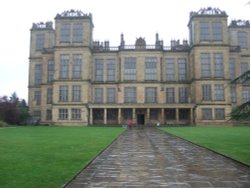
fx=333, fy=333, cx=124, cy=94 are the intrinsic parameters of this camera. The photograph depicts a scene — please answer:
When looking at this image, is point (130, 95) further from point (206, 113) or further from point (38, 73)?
point (38, 73)

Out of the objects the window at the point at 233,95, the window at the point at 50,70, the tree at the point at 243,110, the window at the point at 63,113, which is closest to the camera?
the tree at the point at 243,110

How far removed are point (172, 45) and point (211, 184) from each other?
199 ft

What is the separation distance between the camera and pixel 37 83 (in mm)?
64312

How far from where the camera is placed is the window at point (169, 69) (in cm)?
6062

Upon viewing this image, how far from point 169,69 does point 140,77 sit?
5.81 metres

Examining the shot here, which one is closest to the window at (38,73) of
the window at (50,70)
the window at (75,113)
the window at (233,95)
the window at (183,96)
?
the window at (50,70)

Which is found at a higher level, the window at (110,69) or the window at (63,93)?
the window at (110,69)

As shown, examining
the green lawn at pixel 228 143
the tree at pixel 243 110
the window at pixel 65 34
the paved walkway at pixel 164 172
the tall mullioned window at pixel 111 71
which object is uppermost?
the window at pixel 65 34

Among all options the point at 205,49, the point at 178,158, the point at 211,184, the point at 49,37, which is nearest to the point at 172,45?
the point at 205,49

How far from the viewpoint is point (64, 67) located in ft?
189

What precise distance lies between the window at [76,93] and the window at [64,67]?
8.24 ft

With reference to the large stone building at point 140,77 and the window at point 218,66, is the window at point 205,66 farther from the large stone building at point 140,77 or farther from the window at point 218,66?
the window at point 218,66

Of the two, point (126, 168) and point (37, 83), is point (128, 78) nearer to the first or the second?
point (37, 83)

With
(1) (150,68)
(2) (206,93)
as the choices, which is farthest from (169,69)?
(2) (206,93)
